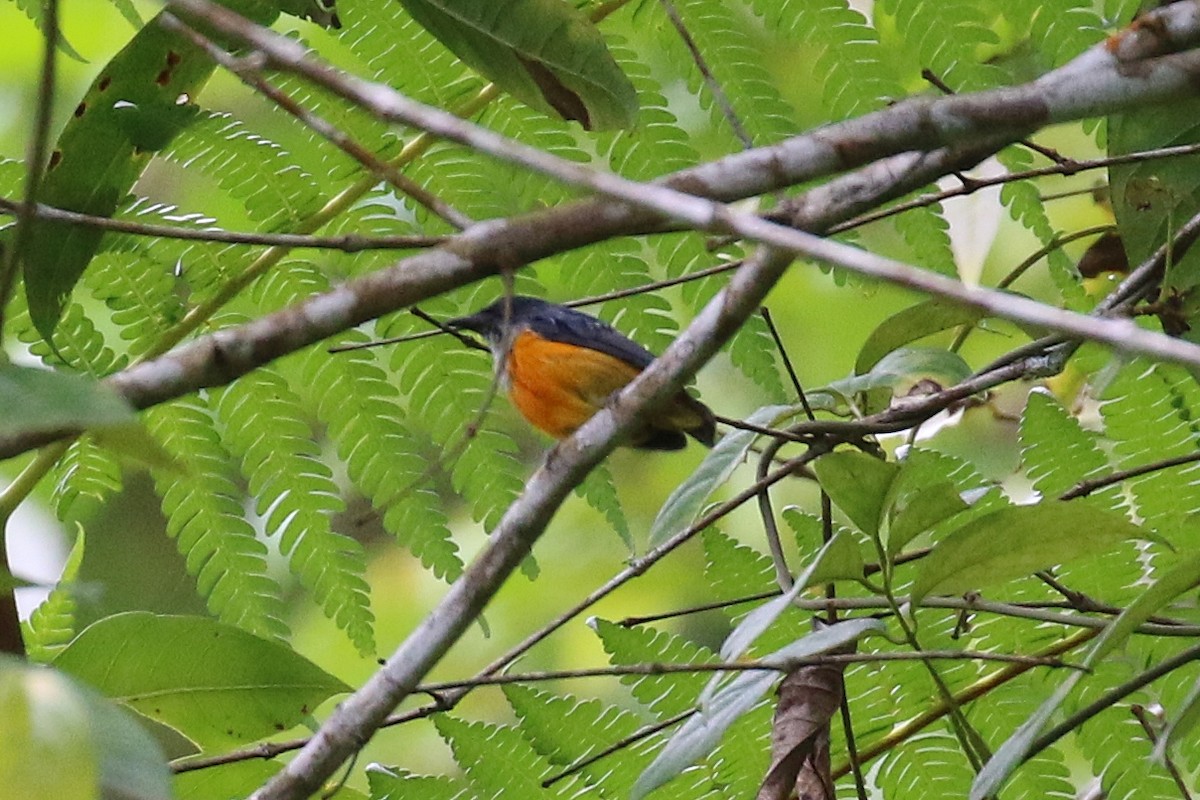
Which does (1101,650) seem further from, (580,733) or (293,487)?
(293,487)

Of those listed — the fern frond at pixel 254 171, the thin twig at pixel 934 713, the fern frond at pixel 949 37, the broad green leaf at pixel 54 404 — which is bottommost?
the thin twig at pixel 934 713

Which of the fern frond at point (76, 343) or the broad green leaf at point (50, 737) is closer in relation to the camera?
the broad green leaf at point (50, 737)

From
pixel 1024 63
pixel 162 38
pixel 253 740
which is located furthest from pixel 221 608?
pixel 1024 63

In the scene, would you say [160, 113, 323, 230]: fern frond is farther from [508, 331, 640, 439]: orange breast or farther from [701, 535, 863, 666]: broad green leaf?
[701, 535, 863, 666]: broad green leaf

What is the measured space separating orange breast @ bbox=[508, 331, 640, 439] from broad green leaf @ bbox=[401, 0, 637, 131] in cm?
155

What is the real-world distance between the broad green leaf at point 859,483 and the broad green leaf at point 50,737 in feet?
3.26

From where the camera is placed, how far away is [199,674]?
Result: 5.72ft

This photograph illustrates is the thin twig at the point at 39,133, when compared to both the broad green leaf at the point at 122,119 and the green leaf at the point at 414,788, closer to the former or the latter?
the broad green leaf at the point at 122,119

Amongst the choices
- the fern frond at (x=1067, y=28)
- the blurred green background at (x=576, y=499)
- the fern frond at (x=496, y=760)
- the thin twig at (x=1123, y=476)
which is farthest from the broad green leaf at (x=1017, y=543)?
the blurred green background at (x=576, y=499)

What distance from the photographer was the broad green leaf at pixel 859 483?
5.37 ft

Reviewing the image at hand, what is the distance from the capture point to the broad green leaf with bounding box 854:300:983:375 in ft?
7.03

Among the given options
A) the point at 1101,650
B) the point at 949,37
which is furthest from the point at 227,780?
the point at 949,37

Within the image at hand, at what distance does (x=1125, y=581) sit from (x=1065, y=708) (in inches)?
10.6

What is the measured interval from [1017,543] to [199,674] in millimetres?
1032
